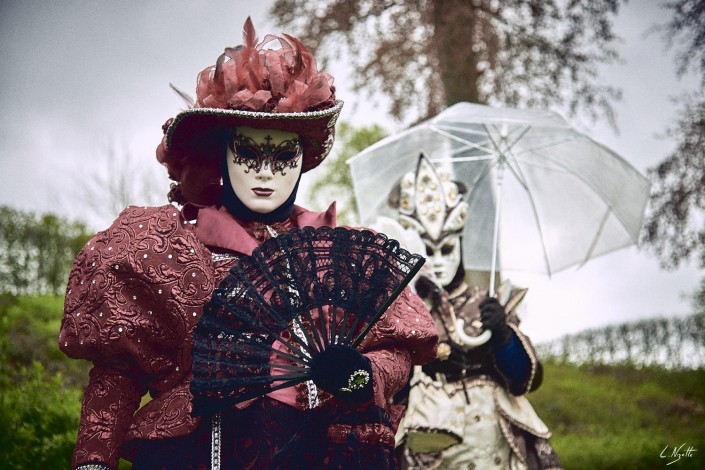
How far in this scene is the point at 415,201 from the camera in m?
4.14

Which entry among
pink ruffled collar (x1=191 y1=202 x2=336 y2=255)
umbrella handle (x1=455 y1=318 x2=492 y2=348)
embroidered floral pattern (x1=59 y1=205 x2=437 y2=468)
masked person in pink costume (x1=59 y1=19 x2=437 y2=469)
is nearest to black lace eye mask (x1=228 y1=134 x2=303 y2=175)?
masked person in pink costume (x1=59 y1=19 x2=437 y2=469)

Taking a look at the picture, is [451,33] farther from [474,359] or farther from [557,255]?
[474,359]

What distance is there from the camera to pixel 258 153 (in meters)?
2.26

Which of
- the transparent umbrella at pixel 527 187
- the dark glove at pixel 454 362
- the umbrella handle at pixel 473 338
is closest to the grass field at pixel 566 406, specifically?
the transparent umbrella at pixel 527 187

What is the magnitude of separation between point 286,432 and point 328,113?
0.85 meters

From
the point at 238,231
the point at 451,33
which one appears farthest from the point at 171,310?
the point at 451,33

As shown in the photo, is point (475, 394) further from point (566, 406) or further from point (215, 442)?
point (566, 406)

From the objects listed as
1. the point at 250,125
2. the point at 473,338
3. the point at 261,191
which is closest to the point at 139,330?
the point at 261,191

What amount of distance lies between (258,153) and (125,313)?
58 centimetres

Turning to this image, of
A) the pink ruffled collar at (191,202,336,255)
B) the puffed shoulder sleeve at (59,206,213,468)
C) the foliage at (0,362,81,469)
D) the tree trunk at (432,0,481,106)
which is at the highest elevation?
the tree trunk at (432,0,481,106)

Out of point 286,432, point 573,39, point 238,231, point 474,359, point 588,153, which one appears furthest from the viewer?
point 573,39

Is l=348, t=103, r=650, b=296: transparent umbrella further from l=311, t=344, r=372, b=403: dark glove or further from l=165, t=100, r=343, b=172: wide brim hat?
l=311, t=344, r=372, b=403: dark glove

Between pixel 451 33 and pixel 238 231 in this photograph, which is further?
pixel 451 33

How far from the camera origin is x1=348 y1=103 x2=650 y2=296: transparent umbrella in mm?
4734
